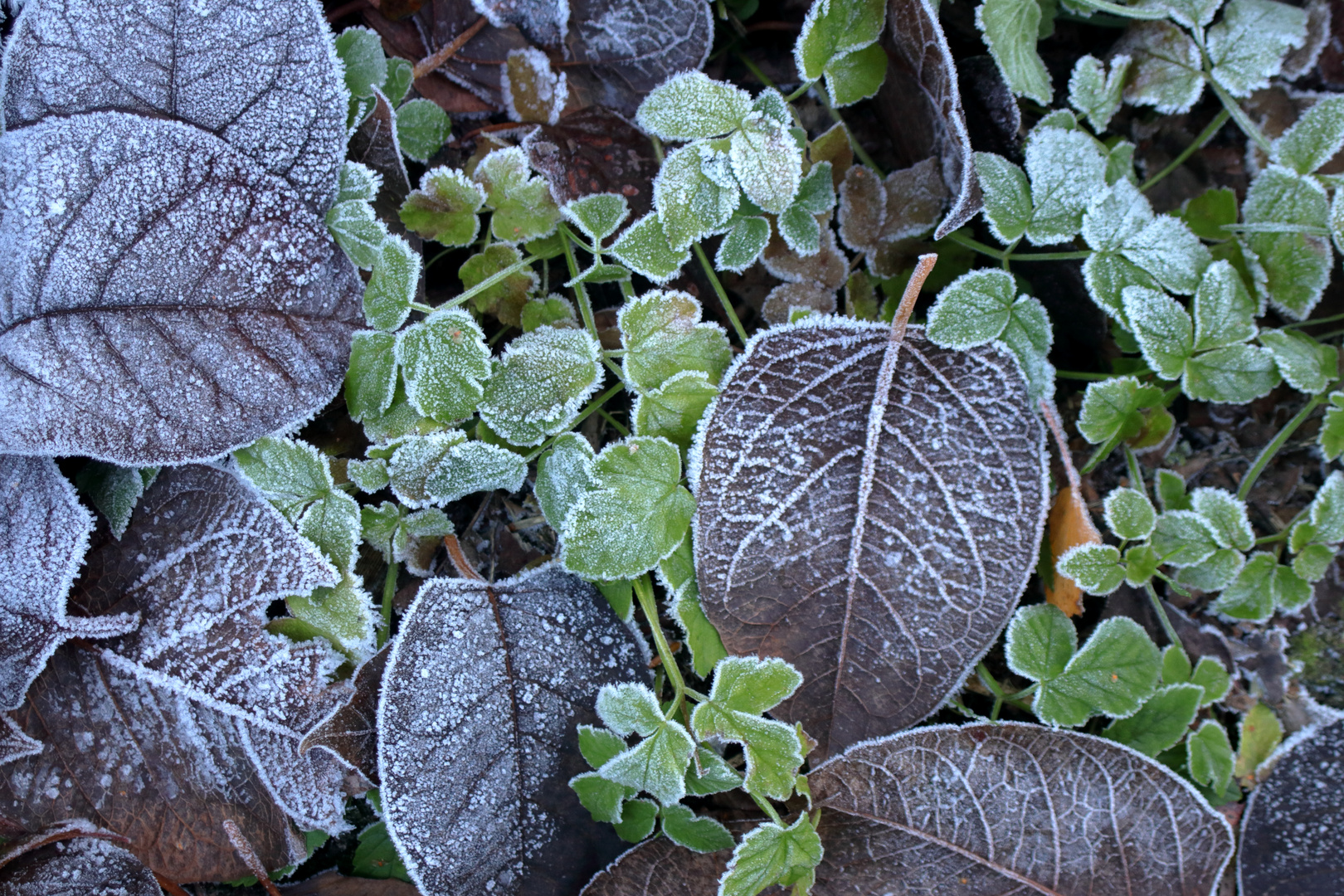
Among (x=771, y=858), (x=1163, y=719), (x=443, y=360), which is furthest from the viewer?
(x=1163, y=719)

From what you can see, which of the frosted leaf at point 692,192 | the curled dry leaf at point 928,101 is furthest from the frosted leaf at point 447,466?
the curled dry leaf at point 928,101

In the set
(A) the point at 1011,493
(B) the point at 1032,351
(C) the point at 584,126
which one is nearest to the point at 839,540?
(A) the point at 1011,493

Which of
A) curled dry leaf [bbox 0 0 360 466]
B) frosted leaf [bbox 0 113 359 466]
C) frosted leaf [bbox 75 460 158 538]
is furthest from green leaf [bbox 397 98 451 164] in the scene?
frosted leaf [bbox 75 460 158 538]

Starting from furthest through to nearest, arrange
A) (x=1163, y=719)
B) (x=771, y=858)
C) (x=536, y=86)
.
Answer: (x=536, y=86) → (x=1163, y=719) → (x=771, y=858)

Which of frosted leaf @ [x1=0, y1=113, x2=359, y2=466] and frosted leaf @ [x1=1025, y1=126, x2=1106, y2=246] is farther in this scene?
frosted leaf @ [x1=1025, y1=126, x2=1106, y2=246]

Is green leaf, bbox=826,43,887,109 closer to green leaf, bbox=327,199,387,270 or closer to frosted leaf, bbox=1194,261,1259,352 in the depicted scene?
frosted leaf, bbox=1194,261,1259,352

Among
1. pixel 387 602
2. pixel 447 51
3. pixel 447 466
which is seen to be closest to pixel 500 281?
pixel 447 466

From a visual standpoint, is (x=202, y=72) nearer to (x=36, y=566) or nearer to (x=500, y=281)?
(x=500, y=281)

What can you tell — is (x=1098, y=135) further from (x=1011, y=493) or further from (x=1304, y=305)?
(x=1011, y=493)
